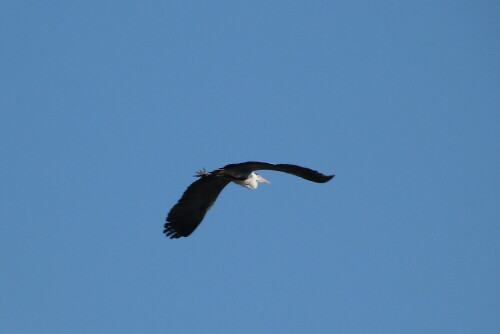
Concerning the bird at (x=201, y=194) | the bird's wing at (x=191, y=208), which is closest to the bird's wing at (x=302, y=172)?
the bird at (x=201, y=194)

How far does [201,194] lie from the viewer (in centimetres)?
1775

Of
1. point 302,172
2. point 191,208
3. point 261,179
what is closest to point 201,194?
point 191,208

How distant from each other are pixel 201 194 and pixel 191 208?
16.4 inches

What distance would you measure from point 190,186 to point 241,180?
106 centimetres

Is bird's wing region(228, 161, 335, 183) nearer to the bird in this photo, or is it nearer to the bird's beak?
the bird

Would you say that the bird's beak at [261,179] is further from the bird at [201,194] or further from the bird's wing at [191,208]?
the bird's wing at [191,208]

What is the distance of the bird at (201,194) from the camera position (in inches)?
661

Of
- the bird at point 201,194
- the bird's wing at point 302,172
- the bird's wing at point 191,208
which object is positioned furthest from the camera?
the bird's wing at point 191,208

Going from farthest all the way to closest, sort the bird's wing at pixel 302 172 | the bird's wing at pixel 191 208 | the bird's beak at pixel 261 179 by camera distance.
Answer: the bird's beak at pixel 261 179
the bird's wing at pixel 191 208
the bird's wing at pixel 302 172

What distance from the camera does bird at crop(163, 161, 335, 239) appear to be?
16.8m

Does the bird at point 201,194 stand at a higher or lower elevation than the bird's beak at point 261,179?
lower

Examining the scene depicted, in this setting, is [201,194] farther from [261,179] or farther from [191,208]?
[261,179]

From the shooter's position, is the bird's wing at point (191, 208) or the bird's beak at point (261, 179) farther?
the bird's beak at point (261, 179)

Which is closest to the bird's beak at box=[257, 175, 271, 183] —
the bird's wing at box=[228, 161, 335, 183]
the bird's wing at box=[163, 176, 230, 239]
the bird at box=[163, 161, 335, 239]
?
the bird at box=[163, 161, 335, 239]
